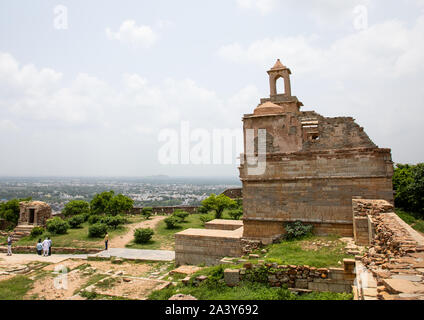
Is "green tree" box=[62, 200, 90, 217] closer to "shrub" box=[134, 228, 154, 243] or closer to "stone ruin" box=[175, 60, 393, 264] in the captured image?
"shrub" box=[134, 228, 154, 243]

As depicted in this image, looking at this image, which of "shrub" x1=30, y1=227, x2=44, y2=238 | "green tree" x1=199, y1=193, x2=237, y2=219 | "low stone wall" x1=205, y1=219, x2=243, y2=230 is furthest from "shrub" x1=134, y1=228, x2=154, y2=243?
"shrub" x1=30, y1=227, x2=44, y2=238

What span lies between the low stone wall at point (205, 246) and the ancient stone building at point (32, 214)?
15458 mm

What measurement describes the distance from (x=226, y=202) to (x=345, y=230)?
13.8m

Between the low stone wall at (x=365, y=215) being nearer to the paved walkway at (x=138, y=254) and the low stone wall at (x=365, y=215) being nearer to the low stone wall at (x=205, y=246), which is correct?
the low stone wall at (x=205, y=246)

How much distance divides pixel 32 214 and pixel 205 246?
17505mm

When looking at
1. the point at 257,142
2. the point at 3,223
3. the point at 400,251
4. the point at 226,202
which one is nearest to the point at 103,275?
the point at 257,142

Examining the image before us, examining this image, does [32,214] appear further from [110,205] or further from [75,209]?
[110,205]

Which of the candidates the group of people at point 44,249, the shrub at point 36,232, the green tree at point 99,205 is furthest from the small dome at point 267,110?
the green tree at point 99,205

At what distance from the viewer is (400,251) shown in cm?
498

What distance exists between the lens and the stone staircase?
20.6m

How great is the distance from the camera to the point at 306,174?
1069 cm

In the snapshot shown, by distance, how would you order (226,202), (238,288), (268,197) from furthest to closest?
(226,202) < (268,197) < (238,288)

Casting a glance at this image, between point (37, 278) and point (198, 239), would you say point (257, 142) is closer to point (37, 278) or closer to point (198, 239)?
point (198, 239)

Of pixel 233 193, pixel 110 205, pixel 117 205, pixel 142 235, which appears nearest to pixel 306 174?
pixel 142 235
